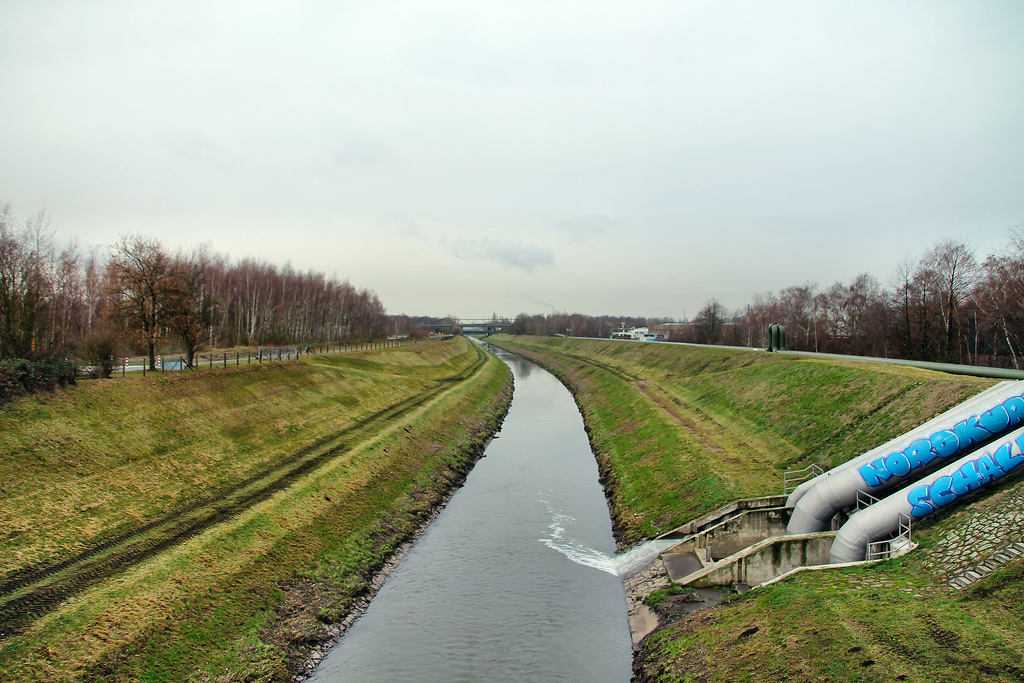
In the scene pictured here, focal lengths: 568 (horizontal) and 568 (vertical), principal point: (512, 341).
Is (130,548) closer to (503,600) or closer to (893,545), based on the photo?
(503,600)

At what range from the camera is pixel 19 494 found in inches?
778

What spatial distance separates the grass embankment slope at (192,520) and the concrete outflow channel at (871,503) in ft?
42.5

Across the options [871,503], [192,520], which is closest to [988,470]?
[871,503]

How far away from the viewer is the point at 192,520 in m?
21.4

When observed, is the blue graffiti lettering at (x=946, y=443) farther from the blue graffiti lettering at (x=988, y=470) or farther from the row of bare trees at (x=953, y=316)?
the row of bare trees at (x=953, y=316)

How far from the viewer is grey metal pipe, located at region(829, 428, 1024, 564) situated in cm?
1598

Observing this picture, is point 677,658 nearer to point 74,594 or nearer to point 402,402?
point 74,594

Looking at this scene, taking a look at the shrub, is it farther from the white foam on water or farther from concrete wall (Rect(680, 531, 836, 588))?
concrete wall (Rect(680, 531, 836, 588))

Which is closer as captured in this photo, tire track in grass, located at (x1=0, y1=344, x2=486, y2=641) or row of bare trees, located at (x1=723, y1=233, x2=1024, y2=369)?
tire track in grass, located at (x1=0, y1=344, x2=486, y2=641)

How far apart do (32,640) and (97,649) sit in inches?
55.5

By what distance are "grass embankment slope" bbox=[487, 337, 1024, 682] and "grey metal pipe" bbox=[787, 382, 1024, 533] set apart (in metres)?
2.24

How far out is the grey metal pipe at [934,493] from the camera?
1598 cm

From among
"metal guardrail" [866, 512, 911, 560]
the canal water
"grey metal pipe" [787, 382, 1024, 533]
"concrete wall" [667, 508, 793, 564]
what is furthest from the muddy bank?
"metal guardrail" [866, 512, 911, 560]

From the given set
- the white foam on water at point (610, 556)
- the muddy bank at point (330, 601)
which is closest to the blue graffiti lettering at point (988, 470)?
the white foam on water at point (610, 556)
